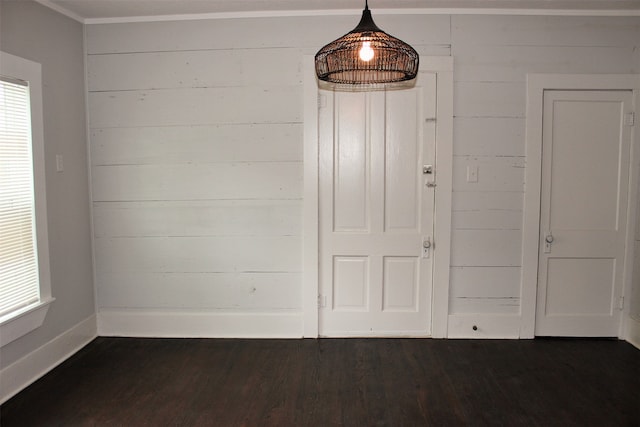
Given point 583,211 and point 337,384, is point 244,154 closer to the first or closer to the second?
point 337,384

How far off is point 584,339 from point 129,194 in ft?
12.4

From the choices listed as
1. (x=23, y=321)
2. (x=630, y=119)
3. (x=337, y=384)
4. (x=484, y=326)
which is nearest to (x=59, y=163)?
(x=23, y=321)

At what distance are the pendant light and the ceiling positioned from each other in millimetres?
1250

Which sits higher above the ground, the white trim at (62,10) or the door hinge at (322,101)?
the white trim at (62,10)

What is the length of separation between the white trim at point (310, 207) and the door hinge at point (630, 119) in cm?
235

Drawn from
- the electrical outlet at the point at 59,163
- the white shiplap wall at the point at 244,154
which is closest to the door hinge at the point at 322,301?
the white shiplap wall at the point at 244,154

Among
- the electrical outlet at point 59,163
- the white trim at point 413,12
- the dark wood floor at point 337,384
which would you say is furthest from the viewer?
the white trim at point 413,12

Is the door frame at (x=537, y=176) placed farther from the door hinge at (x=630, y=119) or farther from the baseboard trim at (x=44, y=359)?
the baseboard trim at (x=44, y=359)

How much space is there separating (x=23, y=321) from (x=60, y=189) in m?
0.93

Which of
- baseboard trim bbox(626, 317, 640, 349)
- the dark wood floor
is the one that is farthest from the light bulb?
baseboard trim bbox(626, 317, 640, 349)

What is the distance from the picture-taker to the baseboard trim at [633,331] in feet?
10.4

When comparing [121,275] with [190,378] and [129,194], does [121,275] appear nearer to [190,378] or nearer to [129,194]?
[129,194]

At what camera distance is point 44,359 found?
110 inches

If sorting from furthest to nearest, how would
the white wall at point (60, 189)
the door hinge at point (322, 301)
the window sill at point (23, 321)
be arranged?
the door hinge at point (322, 301), the white wall at point (60, 189), the window sill at point (23, 321)
